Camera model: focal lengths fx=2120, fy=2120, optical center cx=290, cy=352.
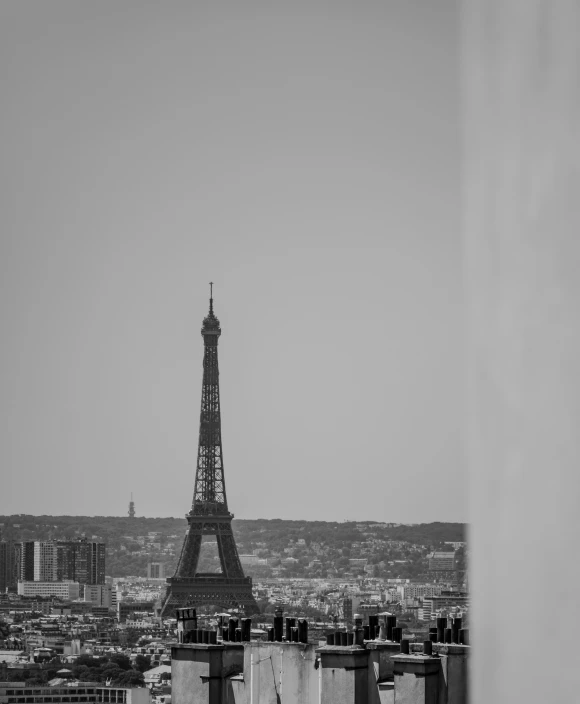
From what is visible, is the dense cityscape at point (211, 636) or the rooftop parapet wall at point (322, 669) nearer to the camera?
the rooftop parapet wall at point (322, 669)

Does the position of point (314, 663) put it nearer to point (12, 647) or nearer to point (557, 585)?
A: point (557, 585)

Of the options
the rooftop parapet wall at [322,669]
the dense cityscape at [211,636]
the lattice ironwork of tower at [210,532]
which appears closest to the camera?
the rooftop parapet wall at [322,669]

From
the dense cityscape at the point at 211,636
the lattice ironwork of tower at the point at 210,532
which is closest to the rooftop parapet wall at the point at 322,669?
the dense cityscape at the point at 211,636

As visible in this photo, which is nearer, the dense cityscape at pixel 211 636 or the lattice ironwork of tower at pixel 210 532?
the dense cityscape at pixel 211 636

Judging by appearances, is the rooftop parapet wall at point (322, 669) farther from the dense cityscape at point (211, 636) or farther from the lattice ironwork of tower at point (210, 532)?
the lattice ironwork of tower at point (210, 532)

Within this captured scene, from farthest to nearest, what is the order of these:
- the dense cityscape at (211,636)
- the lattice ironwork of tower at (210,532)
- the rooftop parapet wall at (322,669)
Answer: the lattice ironwork of tower at (210,532), the dense cityscape at (211,636), the rooftop parapet wall at (322,669)

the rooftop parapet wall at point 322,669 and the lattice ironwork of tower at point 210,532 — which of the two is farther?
the lattice ironwork of tower at point 210,532

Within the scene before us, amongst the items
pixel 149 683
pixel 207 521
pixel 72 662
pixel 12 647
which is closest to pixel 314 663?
pixel 149 683

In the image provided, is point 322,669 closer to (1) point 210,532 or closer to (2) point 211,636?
(2) point 211,636

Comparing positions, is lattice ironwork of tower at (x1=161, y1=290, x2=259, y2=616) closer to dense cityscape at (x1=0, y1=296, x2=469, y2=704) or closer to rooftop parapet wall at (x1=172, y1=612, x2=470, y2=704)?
dense cityscape at (x1=0, y1=296, x2=469, y2=704)
